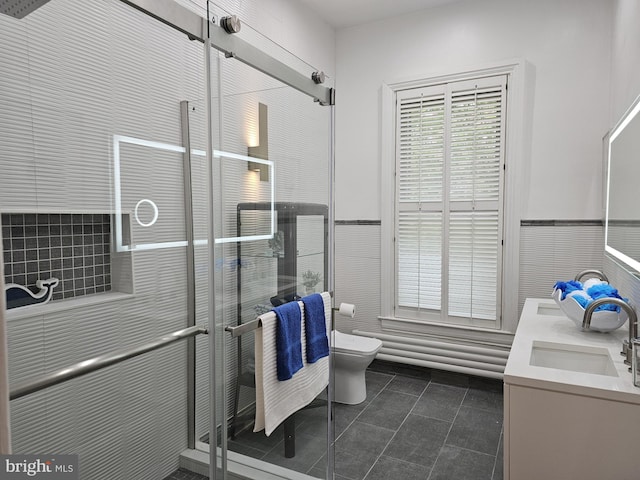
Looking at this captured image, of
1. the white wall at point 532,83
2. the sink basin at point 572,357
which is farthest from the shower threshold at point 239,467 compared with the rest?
the white wall at point 532,83

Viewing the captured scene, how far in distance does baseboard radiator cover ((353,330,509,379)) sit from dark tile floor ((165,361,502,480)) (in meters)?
0.13

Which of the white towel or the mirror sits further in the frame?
the mirror

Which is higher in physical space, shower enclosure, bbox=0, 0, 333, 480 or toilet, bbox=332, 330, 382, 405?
shower enclosure, bbox=0, 0, 333, 480

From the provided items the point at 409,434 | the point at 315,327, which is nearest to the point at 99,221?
the point at 315,327

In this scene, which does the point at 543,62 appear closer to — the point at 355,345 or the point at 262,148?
the point at 355,345

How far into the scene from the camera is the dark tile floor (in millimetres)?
1562

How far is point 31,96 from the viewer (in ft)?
2.24

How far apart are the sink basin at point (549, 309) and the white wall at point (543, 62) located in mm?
713

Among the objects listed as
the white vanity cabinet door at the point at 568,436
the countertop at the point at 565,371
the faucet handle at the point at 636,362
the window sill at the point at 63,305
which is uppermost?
the window sill at the point at 63,305

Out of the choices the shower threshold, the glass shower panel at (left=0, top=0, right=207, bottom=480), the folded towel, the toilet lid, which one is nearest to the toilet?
the toilet lid

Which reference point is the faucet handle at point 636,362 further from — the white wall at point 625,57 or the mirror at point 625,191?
the white wall at point 625,57

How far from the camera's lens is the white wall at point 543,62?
261 cm

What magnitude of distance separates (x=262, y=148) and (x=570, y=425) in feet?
4.13

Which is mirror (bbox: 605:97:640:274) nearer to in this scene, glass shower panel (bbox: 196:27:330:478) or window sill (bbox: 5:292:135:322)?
glass shower panel (bbox: 196:27:330:478)
